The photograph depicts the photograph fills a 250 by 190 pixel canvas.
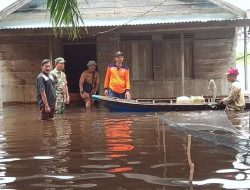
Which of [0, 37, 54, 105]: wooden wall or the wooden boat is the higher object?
[0, 37, 54, 105]: wooden wall

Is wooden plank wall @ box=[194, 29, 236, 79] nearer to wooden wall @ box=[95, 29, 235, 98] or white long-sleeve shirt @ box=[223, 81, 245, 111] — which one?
wooden wall @ box=[95, 29, 235, 98]

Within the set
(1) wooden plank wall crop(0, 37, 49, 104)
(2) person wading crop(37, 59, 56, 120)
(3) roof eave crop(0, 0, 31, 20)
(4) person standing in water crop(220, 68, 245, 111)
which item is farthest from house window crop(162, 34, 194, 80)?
(2) person wading crop(37, 59, 56, 120)

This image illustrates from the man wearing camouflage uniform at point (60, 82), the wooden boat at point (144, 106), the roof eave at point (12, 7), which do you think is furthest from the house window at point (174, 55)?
the roof eave at point (12, 7)

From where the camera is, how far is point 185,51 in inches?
647

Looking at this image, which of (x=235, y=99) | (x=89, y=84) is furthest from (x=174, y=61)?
(x=235, y=99)

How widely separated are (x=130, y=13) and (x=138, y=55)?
163cm

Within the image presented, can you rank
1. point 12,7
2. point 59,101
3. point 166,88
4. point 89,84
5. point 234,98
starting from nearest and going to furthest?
point 234,98 → point 59,101 → point 89,84 → point 166,88 → point 12,7

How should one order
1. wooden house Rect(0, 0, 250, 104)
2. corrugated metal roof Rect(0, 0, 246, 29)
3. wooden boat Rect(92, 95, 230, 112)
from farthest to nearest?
wooden house Rect(0, 0, 250, 104) < corrugated metal roof Rect(0, 0, 246, 29) < wooden boat Rect(92, 95, 230, 112)

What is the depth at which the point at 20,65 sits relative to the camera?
16.8 metres

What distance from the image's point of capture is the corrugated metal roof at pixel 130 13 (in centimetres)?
1530

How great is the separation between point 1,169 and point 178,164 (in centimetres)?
230

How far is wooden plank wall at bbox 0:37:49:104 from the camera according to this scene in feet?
55.0

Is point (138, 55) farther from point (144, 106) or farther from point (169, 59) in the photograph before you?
point (144, 106)

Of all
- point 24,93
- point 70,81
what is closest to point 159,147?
point 24,93
